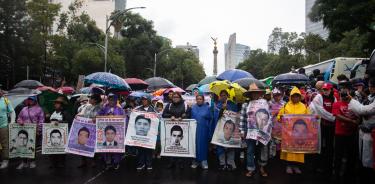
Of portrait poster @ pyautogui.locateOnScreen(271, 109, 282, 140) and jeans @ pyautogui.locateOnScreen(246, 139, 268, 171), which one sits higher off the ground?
portrait poster @ pyautogui.locateOnScreen(271, 109, 282, 140)

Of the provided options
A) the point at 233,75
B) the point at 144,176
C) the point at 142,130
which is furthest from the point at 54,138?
the point at 233,75

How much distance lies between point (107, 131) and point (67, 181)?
186 cm

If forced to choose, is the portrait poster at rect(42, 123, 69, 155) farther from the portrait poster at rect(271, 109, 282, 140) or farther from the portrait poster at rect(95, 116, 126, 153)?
the portrait poster at rect(271, 109, 282, 140)

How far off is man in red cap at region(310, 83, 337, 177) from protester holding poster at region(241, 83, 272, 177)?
3.55 ft

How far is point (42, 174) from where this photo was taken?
990 cm

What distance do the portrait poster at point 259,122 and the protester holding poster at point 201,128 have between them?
1298 mm

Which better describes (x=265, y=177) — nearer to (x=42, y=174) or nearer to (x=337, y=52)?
(x=42, y=174)

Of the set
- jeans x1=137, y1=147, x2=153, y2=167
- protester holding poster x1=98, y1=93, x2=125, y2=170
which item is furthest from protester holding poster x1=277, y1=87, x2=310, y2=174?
protester holding poster x1=98, y1=93, x2=125, y2=170

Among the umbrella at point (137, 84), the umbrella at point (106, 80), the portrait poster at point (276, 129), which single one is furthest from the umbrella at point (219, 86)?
the umbrella at point (137, 84)

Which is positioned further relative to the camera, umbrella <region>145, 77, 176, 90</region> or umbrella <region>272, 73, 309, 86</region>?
umbrella <region>145, 77, 176, 90</region>

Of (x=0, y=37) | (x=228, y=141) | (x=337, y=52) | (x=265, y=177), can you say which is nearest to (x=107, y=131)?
(x=228, y=141)

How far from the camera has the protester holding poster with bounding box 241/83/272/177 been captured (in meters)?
9.65

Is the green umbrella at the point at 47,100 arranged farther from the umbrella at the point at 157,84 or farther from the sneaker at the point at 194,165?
the sneaker at the point at 194,165

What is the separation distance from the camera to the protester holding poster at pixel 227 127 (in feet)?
34.7
